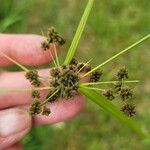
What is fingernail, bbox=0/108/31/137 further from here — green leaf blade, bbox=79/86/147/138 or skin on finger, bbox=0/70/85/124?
green leaf blade, bbox=79/86/147/138

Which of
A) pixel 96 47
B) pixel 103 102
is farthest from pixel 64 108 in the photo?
pixel 96 47

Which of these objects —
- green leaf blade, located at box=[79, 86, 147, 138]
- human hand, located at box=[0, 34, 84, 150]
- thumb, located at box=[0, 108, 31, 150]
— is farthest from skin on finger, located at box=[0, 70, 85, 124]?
green leaf blade, located at box=[79, 86, 147, 138]

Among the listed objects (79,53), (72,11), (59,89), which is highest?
(72,11)

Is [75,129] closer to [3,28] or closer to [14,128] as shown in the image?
[3,28]

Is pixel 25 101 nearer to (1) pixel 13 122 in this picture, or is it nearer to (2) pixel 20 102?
Result: (2) pixel 20 102

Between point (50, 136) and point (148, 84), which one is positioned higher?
point (148, 84)

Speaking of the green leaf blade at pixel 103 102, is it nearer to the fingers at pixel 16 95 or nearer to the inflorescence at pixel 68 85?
the inflorescence at pixel 68 85

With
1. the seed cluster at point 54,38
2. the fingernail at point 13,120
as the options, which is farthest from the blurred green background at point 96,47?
the seed cluster at point 54,38

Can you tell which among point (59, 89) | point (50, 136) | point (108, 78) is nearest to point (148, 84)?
point (108, 78)

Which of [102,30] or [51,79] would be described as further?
[102,30]
